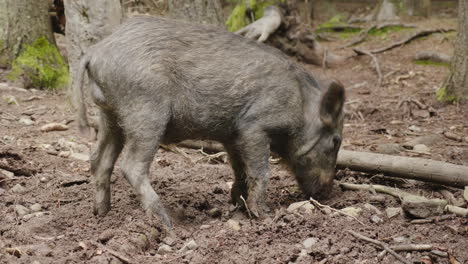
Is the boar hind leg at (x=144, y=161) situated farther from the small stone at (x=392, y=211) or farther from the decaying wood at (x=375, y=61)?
the decaying wood at (x=375, y=61)

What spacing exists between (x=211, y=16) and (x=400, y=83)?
12.8 ft

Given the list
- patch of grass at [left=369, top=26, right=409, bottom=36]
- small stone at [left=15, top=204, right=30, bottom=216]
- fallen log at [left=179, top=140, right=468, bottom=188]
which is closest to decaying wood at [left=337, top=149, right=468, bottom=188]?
fallen log at [left=179, top=140, right=468, bottom=188]

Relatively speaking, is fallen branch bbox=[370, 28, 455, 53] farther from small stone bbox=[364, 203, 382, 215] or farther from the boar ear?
small stone bbox=[364, 203, 382, 215]

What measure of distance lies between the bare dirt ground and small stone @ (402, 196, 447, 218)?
91 mm

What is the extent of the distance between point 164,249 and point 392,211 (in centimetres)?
194

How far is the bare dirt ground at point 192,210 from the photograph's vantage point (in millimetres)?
4215

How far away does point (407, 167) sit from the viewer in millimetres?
5621

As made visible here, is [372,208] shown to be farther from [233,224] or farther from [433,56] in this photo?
[433,56]

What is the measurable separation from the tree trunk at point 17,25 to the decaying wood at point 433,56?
7.31 meters

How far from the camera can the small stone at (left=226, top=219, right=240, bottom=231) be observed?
485 cm

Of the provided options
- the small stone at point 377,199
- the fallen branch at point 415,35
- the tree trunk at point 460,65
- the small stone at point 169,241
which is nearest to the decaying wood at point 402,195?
the small stone at point 377,199

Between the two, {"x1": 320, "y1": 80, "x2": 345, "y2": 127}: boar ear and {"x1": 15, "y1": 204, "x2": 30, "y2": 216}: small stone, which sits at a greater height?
{"x1": 320, "y1": 80, "x2": 345, "y2": 127}: boar ear

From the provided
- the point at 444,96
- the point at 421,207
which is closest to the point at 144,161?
the point at 421,207

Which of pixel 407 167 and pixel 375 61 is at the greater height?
pixel 407 167
